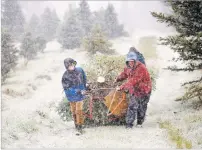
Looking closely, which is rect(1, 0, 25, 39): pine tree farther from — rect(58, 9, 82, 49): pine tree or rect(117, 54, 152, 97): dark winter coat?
rect(117, 54, 152, 97): dark winter coat

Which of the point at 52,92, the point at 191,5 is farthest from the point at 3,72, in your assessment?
the point at 191,5

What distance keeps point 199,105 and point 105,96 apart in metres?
4.18

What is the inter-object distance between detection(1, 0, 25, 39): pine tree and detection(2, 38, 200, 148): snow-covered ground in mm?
15675

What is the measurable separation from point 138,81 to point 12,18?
42651 mm

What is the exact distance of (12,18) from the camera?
51.1m

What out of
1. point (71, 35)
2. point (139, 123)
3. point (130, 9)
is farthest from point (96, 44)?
point (130, 9)

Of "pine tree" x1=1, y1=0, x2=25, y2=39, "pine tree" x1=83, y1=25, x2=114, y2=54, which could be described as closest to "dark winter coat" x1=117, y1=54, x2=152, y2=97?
"pine tree" x1=83, y1=25, x2=114, y2=54

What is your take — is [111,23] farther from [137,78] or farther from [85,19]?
[137,78]

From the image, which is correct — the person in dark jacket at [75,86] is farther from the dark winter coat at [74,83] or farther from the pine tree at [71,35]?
the pine tree at [71,35]

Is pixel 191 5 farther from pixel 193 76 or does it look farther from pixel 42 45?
pixel 42 45

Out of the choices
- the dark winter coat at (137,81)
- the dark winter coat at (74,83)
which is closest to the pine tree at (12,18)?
the dark winter coat at (74,83)

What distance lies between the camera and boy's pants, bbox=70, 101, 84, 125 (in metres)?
10.9

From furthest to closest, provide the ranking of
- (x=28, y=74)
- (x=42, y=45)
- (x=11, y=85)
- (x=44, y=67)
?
1. (x=42, y=45)
2. (x=44, y=67)
3. (x=28, y=74)
4. (x=11, y=85)

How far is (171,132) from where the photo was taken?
10078 mm
